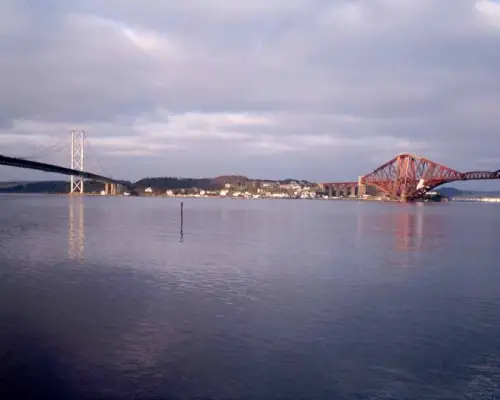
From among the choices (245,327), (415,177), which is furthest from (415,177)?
(245,327)

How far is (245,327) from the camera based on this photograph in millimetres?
9281

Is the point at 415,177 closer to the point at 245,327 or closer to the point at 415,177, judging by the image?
the point at 415,177

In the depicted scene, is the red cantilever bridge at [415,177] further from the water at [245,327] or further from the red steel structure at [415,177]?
the water at [245,327]

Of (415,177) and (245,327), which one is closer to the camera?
(245,327)

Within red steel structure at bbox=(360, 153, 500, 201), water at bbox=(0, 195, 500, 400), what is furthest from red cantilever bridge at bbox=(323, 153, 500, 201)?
water at bbox=(0, 195, 500, 400)

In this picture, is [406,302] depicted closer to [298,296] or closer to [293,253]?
[298,296]

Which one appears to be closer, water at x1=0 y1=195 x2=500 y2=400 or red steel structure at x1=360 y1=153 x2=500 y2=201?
water at x1=0 y1=195 x2=500 y2=400

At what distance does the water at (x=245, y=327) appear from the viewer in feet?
22.4

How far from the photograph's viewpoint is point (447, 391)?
6.77 meters

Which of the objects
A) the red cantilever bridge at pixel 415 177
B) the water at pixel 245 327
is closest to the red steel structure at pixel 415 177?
the red cantilever bridge at pixel 415 177

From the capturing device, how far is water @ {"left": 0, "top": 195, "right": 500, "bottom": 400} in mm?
6836

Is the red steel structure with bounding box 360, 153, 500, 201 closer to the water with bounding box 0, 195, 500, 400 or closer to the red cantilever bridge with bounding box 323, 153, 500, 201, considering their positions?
the red cantilever bridge with bounding box 323, 153, 500, 201

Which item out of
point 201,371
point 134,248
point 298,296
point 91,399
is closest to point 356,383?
point 201,371

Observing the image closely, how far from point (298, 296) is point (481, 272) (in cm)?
733
